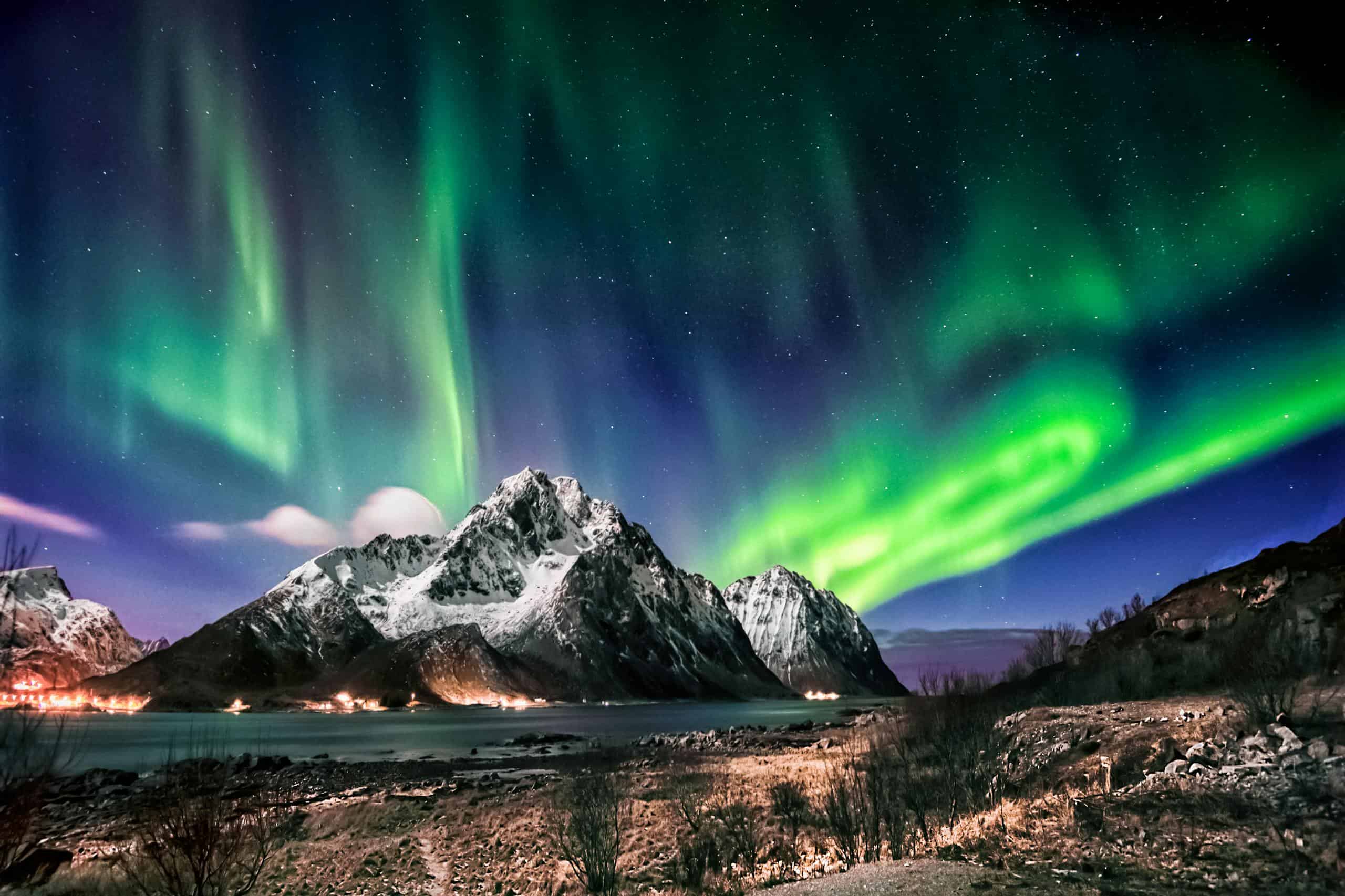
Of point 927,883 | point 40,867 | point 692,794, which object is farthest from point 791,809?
point 40,867

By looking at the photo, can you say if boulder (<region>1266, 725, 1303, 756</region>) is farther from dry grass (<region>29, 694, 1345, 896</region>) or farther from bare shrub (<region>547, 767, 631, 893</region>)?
bare shrub (<region>547, 767, 631, 893</region>)

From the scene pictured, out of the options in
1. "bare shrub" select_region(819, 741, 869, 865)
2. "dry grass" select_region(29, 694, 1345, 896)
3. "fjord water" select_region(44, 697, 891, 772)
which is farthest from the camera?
"fjord water" select_region(44, 697, 891, 772)

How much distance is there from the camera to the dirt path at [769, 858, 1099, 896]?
57.2 ft

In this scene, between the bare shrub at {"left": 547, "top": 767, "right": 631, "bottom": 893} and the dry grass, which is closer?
the dry grass

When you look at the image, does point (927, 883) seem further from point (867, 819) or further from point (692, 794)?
point (692, 794)

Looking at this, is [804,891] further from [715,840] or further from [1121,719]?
[1121,719]

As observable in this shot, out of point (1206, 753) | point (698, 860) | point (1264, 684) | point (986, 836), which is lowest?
point (698, 860)

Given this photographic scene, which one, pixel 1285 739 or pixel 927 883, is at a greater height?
pixel 1285 739

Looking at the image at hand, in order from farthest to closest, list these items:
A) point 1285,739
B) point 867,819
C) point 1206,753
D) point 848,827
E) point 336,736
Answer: point 336,736 → point 1206,753 → point 867,819 → point 1285,739 → point 848,827

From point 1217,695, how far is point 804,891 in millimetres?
46304

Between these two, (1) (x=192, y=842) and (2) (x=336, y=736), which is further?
(2) (x=336, y=736)

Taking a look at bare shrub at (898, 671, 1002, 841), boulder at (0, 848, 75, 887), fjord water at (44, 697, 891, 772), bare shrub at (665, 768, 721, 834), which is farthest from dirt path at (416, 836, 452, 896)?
fjord water at (44, 697, 891, 772)

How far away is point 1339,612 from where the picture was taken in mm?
56406

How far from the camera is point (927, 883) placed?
18.5 metres
